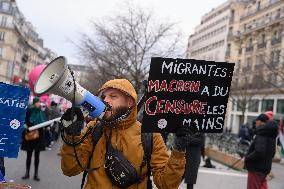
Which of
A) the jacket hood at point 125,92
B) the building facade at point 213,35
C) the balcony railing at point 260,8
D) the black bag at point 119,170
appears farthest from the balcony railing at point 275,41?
the black bag at point 119,170

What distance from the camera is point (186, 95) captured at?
3.73 meters

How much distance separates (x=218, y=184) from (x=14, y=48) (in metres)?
89.0

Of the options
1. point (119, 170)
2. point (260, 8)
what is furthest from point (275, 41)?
point (119, 170)

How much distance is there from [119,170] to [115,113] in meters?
0.41

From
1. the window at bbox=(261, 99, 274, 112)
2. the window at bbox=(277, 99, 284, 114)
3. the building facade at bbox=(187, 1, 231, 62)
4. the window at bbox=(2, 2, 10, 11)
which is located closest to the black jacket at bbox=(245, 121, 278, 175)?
the window at bbox=(277, 99, 284, 114)

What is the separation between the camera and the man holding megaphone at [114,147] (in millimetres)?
3350

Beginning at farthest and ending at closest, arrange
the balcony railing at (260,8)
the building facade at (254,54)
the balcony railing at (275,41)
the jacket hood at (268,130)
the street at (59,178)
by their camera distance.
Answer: the balcony railing at (260,8), the balcony railing at (275,41), the building facade at (254,54), the street at (59,178), the jacket hood at (268,130)

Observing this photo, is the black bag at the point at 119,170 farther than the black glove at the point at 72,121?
Yes

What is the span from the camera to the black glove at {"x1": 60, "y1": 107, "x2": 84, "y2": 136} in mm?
3287

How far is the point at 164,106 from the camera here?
12.0ft

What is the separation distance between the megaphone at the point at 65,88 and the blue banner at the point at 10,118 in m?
0.91

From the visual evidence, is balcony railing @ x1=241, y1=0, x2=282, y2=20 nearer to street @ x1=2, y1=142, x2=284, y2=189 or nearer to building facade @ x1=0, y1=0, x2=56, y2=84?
building facade @ x1=0, y1=0, x2=56, y2=84

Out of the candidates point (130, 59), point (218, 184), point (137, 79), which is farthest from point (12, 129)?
point (130, 59)

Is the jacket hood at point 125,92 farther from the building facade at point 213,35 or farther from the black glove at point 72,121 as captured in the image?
the building facade at point 213,35
